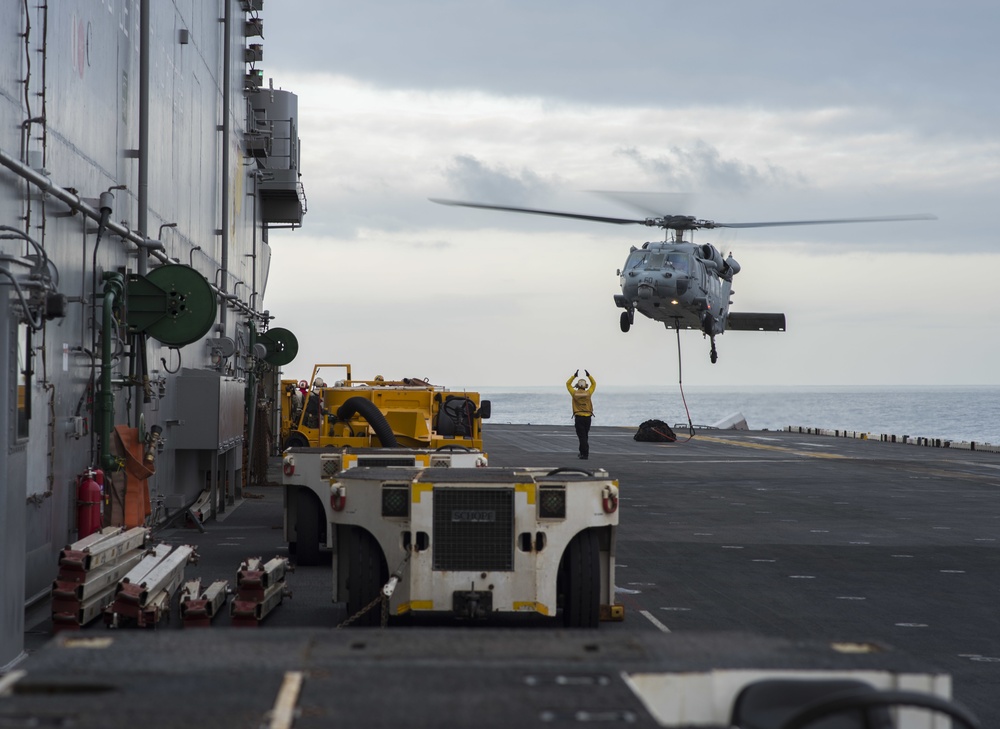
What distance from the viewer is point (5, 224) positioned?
10125mm

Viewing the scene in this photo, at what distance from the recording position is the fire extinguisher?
41.6ft

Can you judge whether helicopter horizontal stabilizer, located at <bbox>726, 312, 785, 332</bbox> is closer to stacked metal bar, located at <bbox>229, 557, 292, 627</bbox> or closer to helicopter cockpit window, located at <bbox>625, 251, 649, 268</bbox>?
helicopter cockpit window, located at <bbox>625, 251, 649, 268</bbox>

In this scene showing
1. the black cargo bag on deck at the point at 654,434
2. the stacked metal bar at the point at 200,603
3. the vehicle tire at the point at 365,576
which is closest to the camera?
the vehicle tire at the point at 365,576

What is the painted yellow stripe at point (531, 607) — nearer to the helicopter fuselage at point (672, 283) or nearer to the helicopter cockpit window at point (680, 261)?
the helicopter fuselage at point (672, 283)

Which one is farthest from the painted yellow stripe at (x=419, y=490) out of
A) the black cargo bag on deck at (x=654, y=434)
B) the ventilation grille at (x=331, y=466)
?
the black cargo bag on deck at (x=654, y=434)

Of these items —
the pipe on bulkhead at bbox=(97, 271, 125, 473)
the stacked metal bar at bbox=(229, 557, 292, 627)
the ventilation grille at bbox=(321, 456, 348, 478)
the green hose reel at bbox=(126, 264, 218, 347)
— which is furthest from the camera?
the green hose reel at bbox=(126, 264, 218, 347)

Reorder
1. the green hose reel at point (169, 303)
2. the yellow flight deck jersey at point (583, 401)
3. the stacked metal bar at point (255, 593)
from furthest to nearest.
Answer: the yellow flight deck jersey at point (583, 401)
the green hose reel at point (169, 303)
the stacked metal bar at point (255, 593)

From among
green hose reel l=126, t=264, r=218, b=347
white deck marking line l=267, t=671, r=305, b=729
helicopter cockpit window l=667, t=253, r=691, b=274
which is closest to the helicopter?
helicopter cockpit window l=667, t=253, r=691, b=274

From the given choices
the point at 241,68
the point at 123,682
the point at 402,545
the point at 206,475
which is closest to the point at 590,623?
the point at 402,545

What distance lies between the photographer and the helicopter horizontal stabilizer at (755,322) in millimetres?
48875

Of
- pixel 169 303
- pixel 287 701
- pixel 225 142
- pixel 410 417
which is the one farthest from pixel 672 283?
pixel 287 701

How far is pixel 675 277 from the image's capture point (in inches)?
1444

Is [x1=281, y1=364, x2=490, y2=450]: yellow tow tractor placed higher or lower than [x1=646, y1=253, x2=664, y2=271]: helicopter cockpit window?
lower

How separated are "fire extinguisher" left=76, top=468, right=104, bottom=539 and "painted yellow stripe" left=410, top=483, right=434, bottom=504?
5163mm
